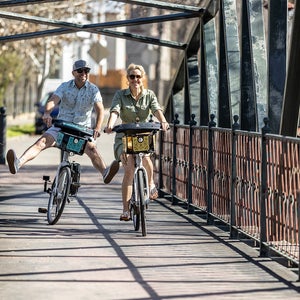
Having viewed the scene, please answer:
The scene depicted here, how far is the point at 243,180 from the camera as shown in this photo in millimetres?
12930

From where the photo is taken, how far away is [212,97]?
56.0 ft

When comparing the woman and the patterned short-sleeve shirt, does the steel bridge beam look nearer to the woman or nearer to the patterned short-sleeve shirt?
the patterned short-sleeve shirt

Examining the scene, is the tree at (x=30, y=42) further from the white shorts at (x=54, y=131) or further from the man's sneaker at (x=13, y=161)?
→ the man's sneaker at (x=13, y=161)

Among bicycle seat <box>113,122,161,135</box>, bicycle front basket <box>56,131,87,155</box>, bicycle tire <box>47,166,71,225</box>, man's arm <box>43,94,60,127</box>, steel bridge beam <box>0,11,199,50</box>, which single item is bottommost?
bicycle tire <box>47,166,71,225</box>

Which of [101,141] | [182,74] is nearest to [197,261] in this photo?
[182,74]

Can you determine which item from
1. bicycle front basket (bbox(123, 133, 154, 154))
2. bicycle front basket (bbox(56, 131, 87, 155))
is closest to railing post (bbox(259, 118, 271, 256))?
bicycle front basket (bbox(123, 133, 154, 154))

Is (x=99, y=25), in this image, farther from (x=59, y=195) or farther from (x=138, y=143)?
(x=138, y=143)

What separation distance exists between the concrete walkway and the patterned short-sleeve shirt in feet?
3.66

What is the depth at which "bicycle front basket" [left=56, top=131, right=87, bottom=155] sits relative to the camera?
14289 mm

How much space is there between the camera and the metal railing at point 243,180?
35.6 ft

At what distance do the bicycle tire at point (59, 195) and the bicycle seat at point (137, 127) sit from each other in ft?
2.91

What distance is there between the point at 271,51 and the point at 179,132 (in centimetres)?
438

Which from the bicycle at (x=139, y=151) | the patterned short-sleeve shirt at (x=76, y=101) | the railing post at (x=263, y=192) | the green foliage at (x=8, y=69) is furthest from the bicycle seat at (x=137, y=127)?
the green foliage at (x=8, y=69)

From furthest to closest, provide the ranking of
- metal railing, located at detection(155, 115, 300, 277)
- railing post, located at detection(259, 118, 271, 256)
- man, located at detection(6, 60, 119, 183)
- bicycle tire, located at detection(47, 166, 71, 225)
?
1. man, located at detection(6, 60, 119, 183)
2. bicycle tire, located at detection(47, 166, 71, 225)
3. railing post, located at detection(259, 118, 271, 256)
4. metal railing, located at detection(155, 115, 300, 277)
